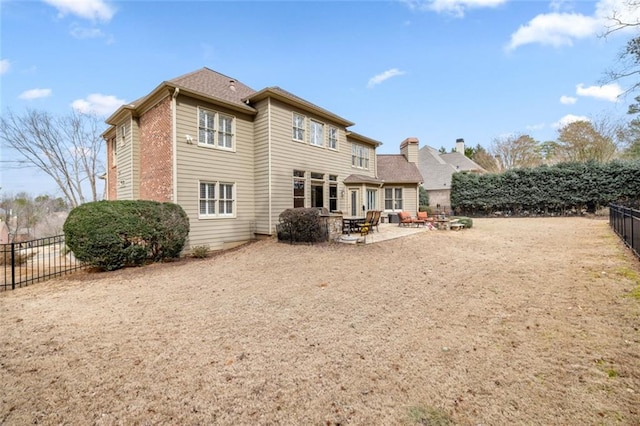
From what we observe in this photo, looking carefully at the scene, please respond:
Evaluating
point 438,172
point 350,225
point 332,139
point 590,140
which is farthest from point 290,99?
point 590,140

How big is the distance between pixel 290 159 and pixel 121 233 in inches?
286

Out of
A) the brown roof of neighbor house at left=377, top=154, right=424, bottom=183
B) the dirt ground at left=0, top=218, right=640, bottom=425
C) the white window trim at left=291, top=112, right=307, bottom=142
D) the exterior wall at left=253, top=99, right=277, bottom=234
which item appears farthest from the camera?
the brown roof of neighbor house at left=377, top=154, right=424, bottom=183

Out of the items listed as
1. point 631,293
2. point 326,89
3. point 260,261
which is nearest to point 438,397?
point 631,293

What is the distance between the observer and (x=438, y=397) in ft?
8.08

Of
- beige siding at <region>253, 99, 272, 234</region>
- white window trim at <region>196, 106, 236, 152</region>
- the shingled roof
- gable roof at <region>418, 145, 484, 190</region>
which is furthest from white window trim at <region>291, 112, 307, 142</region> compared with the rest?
gable roof at <region>418, 145, 484, 190</region>

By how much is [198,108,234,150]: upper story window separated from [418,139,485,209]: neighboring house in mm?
22553

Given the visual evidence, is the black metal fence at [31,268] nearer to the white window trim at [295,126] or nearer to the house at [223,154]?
the house at [223,154]

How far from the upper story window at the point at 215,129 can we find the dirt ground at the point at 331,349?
6.38 metres

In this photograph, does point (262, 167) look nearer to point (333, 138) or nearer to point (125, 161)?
point (333, 138)

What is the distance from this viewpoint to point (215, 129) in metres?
11.4

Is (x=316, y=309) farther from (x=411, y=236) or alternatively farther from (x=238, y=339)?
(x=411, y=236)

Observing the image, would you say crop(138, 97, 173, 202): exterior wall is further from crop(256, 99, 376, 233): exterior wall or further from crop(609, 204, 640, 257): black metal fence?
crop(609, 204, 640, 257): black metal fence

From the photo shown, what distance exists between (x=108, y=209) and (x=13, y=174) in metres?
23.4

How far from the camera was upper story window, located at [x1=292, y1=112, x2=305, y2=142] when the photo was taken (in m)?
13.4
